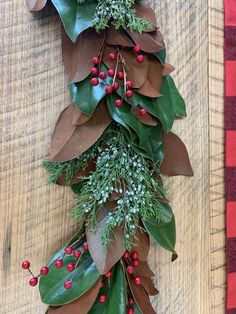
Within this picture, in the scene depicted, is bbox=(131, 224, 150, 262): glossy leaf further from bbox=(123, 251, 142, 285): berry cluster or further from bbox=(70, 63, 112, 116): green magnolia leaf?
bbox=(70, 63, 112, 116): green magnolia leaf

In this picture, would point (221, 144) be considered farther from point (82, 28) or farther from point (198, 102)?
point (82, 28)

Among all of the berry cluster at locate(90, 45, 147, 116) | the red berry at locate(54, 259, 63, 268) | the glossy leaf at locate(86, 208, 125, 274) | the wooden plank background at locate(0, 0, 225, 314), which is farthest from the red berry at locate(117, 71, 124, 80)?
the red berry at locate(54, 259, 63, 268)

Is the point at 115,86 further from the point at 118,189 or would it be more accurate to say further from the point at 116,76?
the point at 118,189

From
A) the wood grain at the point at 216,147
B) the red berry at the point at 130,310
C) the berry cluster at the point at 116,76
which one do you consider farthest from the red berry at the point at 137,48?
the red berry at the point at 130,310

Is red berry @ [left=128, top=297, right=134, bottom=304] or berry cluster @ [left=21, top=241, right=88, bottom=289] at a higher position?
berry cluster @ [left=21, top=241, right=88, bottom=289]

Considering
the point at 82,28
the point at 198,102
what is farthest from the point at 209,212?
the point at 82,28

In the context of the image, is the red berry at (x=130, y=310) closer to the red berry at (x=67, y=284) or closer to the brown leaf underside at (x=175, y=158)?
the red berry at (x=67, y=284)
